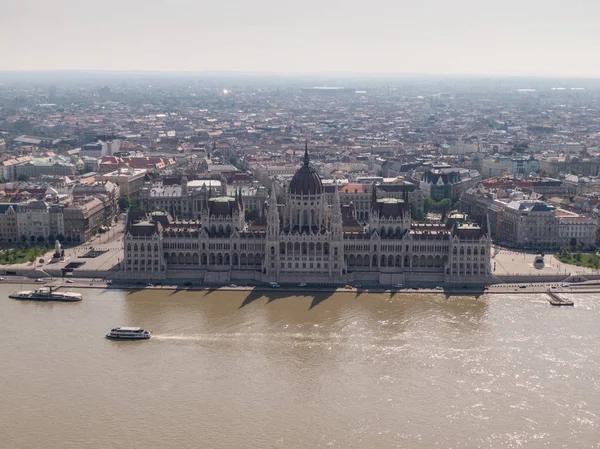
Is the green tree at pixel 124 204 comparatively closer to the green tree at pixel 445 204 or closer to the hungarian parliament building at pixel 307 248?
the hungarian parliament building at pixel 307 248

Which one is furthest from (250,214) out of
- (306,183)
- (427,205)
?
(306,183)

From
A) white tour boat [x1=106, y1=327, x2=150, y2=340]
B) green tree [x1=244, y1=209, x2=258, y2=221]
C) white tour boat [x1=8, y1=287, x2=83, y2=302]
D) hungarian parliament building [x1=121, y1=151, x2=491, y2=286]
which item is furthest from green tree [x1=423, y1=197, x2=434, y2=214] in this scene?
white tour boat [x1=106, y1=327, x2=150, y2=340]

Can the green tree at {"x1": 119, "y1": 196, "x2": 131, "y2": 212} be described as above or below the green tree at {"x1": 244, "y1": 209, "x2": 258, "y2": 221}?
above

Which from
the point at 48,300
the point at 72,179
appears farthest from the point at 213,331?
the point at 72,179

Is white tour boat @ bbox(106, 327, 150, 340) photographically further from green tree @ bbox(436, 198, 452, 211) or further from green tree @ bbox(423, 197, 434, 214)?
green tree @ bbox(423, 197, 434, 214)

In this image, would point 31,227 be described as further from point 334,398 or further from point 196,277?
point 334,398

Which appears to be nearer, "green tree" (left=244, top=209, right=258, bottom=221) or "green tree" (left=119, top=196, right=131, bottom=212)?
"green tree" (left=244, top=209, right=258, bottom=221)

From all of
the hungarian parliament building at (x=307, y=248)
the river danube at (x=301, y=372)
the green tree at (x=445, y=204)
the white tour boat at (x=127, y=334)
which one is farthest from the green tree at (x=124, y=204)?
the white tour boat at (x=127, y=334)
